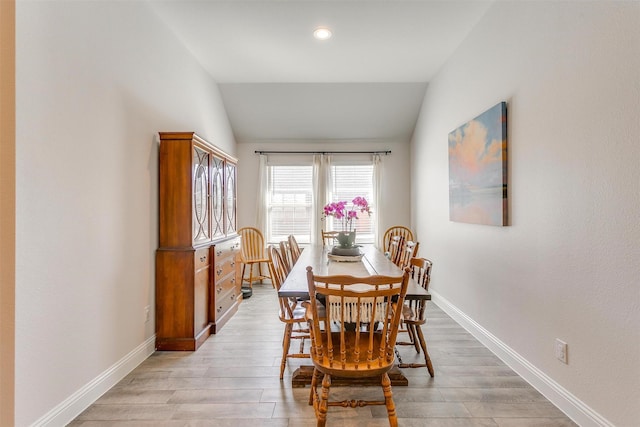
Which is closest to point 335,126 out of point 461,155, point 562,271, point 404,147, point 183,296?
point 404,147

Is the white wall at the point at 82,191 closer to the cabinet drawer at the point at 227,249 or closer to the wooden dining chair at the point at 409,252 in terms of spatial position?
the cabinet drawer at the point at 227,249

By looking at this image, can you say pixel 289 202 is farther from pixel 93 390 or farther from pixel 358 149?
pixel 93 390

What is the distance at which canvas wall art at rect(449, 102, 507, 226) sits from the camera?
2.57 metres

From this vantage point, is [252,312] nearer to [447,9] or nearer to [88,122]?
[88,122]

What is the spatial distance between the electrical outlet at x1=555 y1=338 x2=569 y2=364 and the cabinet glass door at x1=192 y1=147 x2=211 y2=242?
2.84m

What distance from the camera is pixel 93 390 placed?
2.04m

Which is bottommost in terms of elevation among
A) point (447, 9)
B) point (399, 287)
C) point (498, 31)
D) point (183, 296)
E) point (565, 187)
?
point (183, 296)

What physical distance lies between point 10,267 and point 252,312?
2596 mm

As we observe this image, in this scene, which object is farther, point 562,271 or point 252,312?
point 252,312

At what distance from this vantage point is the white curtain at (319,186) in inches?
216

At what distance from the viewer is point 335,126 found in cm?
527

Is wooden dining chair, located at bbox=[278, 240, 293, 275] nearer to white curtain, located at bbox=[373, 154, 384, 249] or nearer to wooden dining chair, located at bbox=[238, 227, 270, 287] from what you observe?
wooden dining chair, located at bbox=[238, 227, 270, 287]

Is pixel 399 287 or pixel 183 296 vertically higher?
pixel 399 287

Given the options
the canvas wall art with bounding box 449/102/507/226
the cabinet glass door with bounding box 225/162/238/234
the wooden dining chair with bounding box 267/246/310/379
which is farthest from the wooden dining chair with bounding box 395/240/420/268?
the cabinet glass door with bounding box 225/162/238/234
